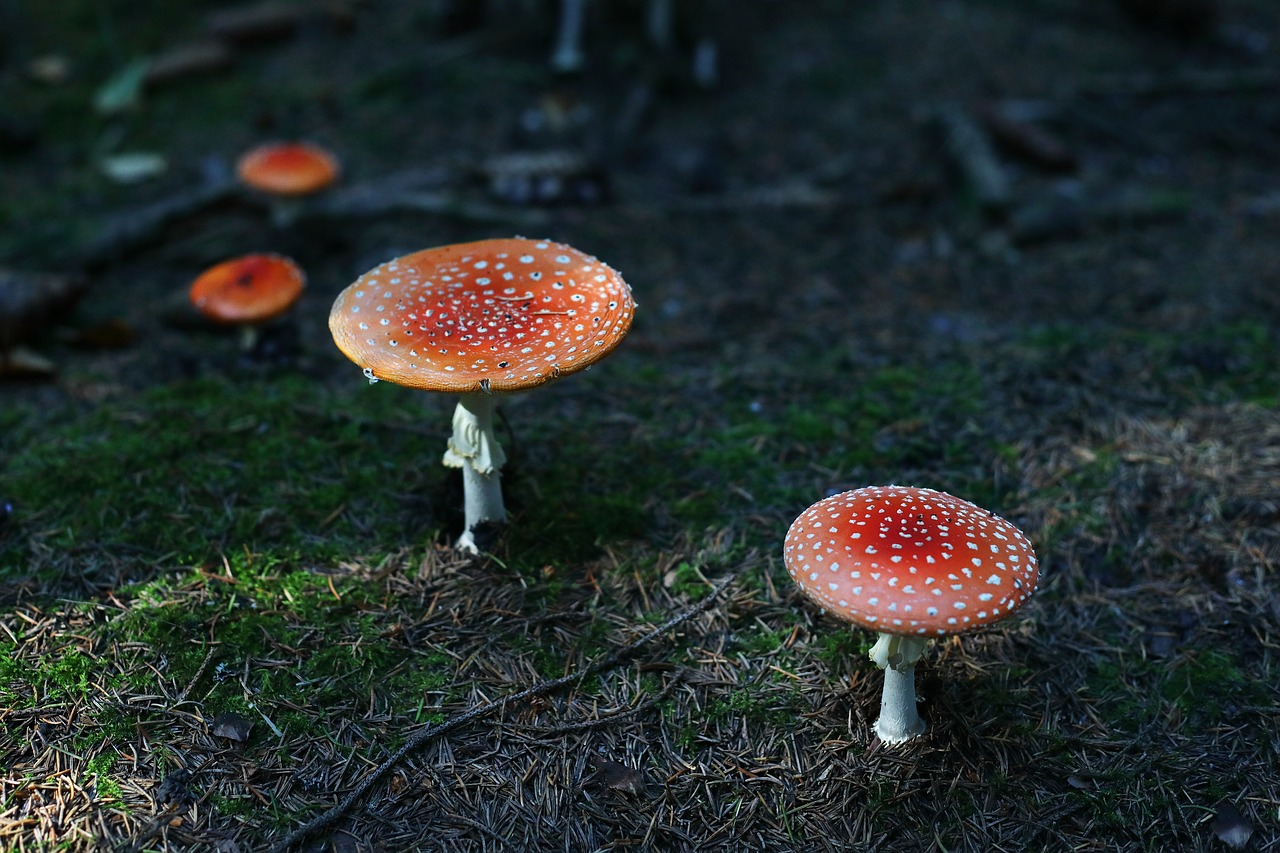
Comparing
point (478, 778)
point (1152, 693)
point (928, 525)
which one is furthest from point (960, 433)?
point (478, 778)

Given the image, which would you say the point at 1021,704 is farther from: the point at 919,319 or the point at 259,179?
the point at 259,179

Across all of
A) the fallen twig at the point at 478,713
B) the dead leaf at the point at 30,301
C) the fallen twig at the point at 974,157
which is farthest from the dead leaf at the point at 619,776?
the fallen twig at the point at 974,157

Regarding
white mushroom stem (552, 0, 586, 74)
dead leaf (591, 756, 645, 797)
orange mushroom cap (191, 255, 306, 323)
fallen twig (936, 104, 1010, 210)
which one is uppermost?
white mushroom stem (552, 0, 586, 74)

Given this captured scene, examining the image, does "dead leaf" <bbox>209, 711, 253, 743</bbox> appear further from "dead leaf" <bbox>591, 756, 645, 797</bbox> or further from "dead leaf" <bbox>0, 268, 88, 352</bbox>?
"dead leaf" <bbox>0, 268, 88, 352</bbox>

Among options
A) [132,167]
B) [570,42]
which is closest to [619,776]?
[132,167]

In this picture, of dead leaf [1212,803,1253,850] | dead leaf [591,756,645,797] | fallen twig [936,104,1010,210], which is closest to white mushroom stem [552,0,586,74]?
fallen twig [936,104,1010,210]

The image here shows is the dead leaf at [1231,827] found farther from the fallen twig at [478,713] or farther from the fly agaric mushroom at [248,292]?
the fly agaric mushroom at [248,292]

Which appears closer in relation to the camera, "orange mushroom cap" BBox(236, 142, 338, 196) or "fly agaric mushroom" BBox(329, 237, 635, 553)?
"fly agaric mushroom" BBox(329, 237, 635, 553)

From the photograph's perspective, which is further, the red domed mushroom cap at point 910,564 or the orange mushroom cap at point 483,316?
the orange mushroom cap at point 483,316
